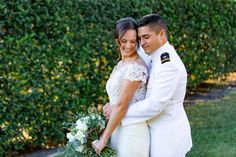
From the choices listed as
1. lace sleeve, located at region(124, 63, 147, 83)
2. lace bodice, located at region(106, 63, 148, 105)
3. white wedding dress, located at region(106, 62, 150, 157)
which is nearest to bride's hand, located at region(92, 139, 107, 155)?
white wedding dress, located at region(106, 62, 150, 157)

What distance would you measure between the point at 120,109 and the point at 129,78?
0.71 ft

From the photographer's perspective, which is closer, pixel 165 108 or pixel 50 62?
pixel 165 108

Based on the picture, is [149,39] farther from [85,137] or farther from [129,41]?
[85,137]

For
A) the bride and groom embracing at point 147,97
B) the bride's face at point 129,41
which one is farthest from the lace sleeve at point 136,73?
the bride's face at point 129,41

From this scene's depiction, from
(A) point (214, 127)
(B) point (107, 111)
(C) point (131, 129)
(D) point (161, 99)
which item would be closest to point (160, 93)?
(D) point (161, 99)

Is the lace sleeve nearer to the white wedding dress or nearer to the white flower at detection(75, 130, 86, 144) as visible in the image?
the white wedding dress

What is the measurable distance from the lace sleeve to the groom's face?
0.14 meters

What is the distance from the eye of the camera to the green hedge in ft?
21.2

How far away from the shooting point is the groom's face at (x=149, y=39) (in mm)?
3633

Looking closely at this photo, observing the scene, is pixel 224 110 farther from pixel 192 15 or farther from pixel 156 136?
pixel 156 136

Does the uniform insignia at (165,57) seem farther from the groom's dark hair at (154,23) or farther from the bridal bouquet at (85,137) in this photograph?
the bridal bouquet at (85,137)

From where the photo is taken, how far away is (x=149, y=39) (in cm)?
365

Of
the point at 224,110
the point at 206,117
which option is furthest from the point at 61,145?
the point at 224,110

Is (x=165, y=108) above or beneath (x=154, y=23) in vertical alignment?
beneath
